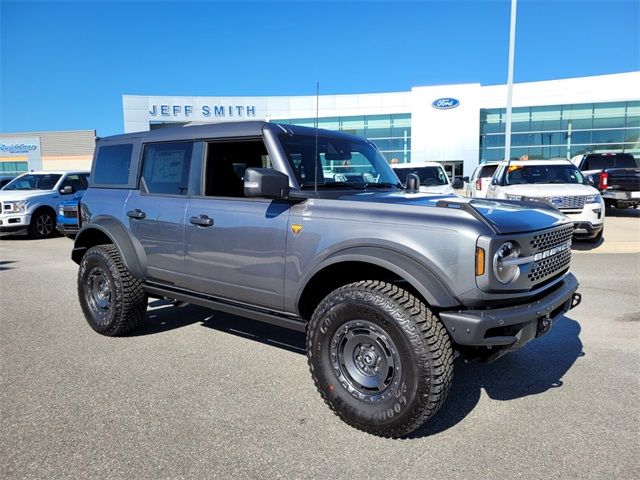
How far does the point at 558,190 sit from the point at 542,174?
1394 millimetres

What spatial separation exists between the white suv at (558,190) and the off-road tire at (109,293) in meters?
6.75

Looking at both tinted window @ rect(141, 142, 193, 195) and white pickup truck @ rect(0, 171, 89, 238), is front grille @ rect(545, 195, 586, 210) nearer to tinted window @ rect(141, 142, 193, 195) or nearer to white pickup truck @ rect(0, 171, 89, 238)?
tinted window @ rect(141, 142, 193, 195)

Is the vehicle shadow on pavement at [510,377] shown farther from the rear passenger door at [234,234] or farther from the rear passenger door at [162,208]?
the rear passenger door at [162,208]

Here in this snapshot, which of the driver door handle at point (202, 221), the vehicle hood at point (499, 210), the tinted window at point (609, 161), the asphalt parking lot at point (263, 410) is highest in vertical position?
the tinted window at point (609, 161)

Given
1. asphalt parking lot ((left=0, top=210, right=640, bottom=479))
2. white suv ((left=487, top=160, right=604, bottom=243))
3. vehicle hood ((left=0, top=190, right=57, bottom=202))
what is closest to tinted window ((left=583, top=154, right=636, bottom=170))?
white suv ((left=487, top=160, right=604, bottom=243))

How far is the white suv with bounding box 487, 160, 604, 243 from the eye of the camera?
368 inches

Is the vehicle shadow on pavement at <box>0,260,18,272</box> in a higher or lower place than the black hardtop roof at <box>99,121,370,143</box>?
lower

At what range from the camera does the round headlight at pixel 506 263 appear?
2.69 meters

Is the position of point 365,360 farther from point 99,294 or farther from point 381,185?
point 99,294

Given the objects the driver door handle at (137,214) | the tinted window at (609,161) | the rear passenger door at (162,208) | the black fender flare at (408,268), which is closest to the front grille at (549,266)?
the black fender flare at (408,268)

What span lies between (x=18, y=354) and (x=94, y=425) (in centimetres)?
189

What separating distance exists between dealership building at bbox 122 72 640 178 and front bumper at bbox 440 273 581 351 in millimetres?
31534

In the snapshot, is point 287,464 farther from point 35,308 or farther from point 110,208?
point 35,308

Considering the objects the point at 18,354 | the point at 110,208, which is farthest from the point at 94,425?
the point at 110,208
